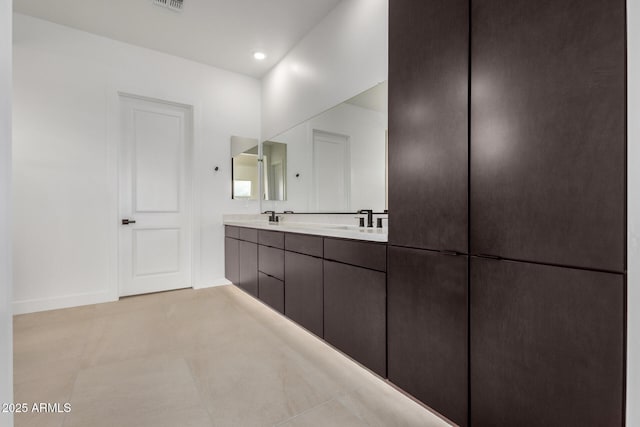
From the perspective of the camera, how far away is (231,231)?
12.2 feet

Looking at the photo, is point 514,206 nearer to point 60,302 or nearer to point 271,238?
point 271,238

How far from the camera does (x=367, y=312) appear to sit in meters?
1.68

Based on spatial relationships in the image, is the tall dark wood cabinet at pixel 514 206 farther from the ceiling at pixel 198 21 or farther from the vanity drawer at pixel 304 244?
the ceiling at pixel 198 21

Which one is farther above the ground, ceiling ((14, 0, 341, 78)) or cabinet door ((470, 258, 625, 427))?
ceiling ((14, 0, 341, 78))

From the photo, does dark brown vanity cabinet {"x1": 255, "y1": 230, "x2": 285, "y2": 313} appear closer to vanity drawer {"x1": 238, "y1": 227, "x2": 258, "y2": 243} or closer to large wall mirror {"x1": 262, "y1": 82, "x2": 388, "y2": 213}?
vanity drawer {"x1": 238, "y1": 227, "x2": 258, "y2": 243}

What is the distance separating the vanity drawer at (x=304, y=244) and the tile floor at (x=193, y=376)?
70 centimetres

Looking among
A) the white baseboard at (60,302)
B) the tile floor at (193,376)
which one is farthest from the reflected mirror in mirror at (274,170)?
the white baseboard at (60,302)

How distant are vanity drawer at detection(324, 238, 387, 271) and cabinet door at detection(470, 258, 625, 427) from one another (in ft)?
1.63

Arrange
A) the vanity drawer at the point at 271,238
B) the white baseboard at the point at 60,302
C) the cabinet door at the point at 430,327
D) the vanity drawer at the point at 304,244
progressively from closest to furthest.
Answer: the cabinet door at the point at 430,327 → the vanity drawer at the point at 304,244 → the vanity drawer at the point at 271,238 → the white baseboard at the point at 60,302

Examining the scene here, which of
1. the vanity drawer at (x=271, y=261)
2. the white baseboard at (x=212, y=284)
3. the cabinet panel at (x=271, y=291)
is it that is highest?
the vanity drawer at (x=271, y=261)

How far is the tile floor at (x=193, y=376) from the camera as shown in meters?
1.46

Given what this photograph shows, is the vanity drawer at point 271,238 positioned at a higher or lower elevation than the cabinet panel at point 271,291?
higher

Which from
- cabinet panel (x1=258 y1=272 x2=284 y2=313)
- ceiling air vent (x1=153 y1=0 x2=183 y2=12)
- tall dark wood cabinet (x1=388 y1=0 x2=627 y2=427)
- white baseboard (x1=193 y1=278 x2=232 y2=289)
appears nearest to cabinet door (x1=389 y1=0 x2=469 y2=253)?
tall dark wood cabinet (x1=388 y1=0 x2=627 y2=427)

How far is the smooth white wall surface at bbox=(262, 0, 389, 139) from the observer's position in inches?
90.7
